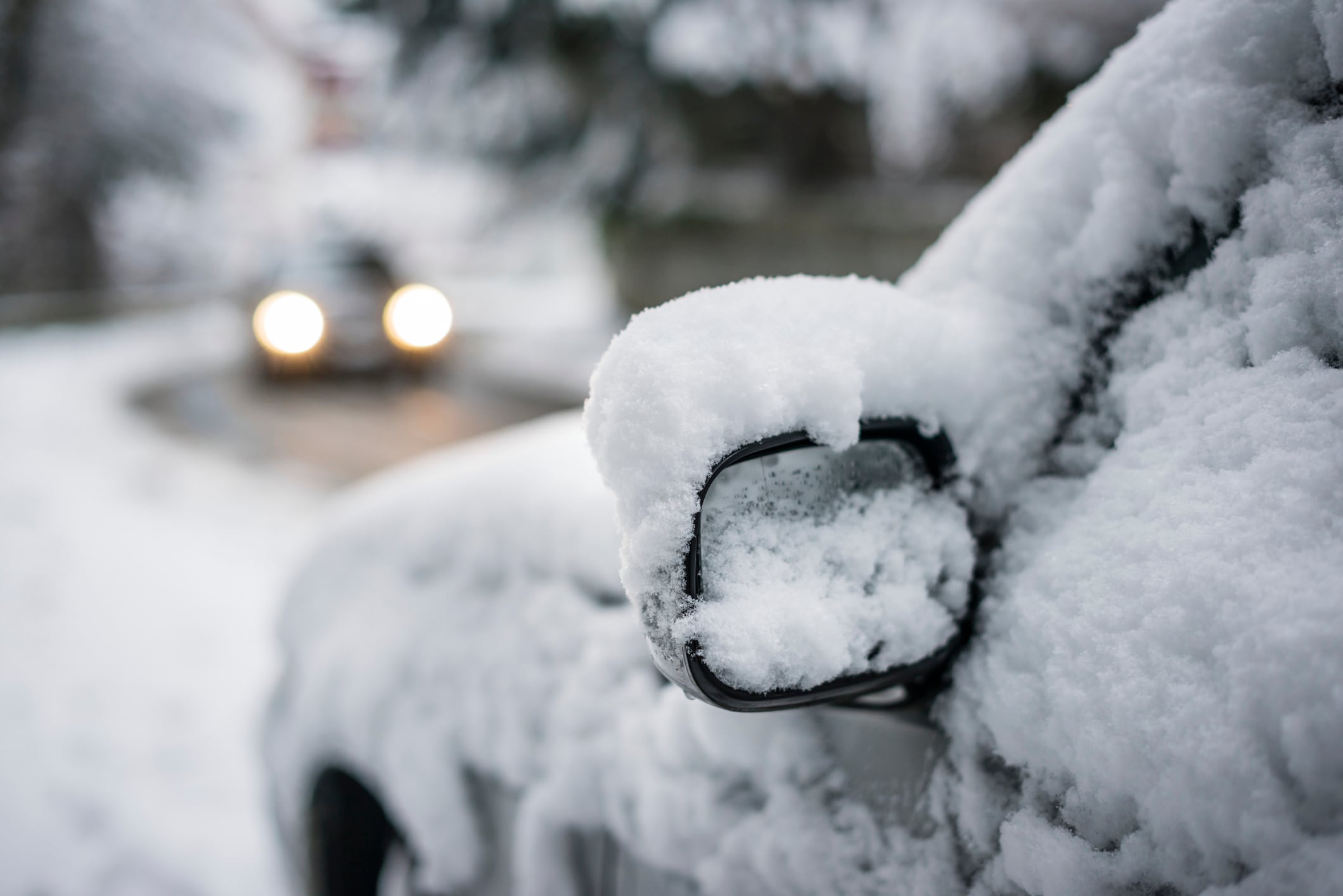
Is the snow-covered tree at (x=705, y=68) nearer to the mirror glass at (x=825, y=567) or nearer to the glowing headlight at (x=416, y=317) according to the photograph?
the glowing headlight at (x=416, y=317)

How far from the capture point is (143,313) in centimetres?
1955

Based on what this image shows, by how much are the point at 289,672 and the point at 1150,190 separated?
Answer: 210cm

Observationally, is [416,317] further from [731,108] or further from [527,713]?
[527,713]

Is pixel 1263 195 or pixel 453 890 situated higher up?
pixel 1263 195

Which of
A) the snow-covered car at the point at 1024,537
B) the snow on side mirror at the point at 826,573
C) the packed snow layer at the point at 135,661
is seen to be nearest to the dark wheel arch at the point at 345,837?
the packed snow layer at the point at 135,661

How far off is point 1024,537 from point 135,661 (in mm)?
4146

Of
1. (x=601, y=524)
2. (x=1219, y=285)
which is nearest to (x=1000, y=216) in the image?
(x=1219, y=285)

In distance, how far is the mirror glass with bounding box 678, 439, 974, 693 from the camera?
856mm

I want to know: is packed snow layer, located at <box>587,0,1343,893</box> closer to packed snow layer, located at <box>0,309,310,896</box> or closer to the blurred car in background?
packed snow layer, located at <box>0,309,310,896</box>

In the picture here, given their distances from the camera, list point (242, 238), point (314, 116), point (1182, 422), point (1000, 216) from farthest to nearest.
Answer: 1. point (314, 116)
2. point (242, 238)
3. point (1000, 216)
4. point (1182, 422)

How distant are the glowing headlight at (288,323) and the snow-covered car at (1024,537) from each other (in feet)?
31.5

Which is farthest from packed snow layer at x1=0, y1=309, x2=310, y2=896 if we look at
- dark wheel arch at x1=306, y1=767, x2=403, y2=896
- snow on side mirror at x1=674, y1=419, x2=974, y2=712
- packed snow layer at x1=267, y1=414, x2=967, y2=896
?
snow on side mirror at x1=674, y1=419, x2=974, y2=712

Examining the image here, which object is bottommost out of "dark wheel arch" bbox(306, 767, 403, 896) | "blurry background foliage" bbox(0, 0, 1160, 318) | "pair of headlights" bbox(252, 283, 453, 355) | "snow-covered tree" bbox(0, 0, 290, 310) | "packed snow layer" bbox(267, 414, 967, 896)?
"dark wheel arch" bbox(306, 767, 403, 896)

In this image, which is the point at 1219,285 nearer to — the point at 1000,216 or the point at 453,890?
the point at 1000,216
